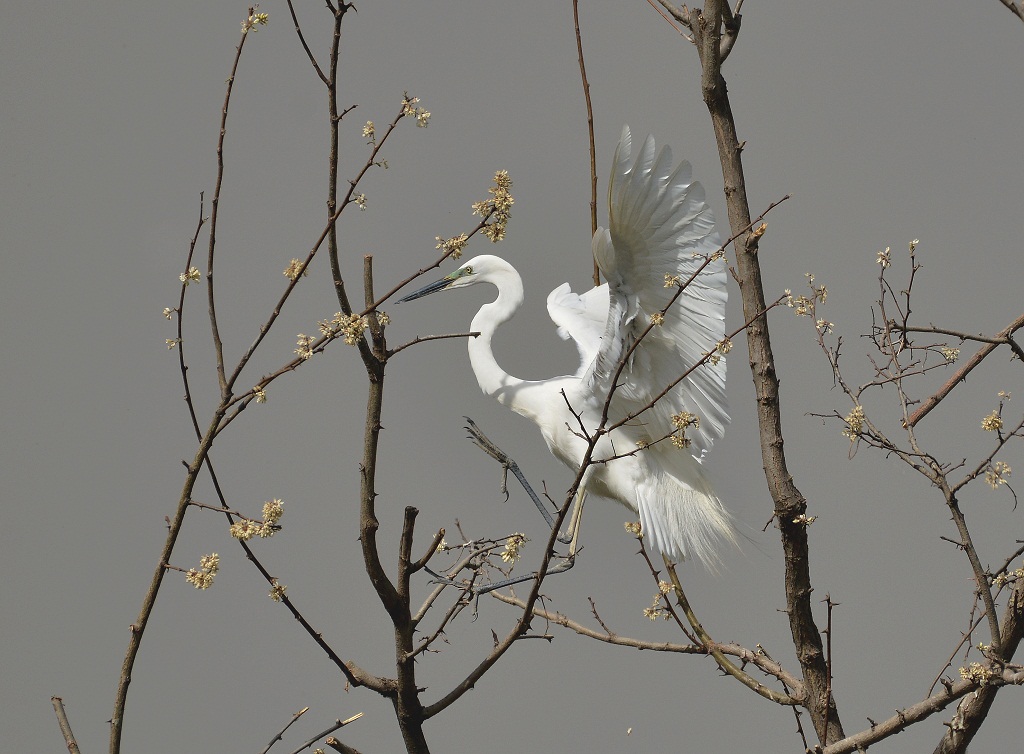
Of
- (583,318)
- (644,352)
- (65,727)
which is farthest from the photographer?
(583,318)

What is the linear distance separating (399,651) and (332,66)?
0.85 metres

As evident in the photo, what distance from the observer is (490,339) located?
2.36 meters

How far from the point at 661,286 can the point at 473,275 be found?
26.0 inches

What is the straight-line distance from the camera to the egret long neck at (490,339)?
228 cm

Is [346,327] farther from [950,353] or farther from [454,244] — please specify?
[950,353]

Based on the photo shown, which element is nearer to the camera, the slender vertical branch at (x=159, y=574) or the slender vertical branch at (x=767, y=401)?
the slender vertical branch at (x=159, y=574)

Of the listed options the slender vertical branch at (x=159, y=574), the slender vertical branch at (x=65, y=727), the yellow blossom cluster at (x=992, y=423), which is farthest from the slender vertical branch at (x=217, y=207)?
the yellow blossom cluster at (x=992, y=423)

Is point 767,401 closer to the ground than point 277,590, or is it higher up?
higher up

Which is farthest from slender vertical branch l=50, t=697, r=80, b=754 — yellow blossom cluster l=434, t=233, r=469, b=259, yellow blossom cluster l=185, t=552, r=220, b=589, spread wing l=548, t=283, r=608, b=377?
spread wing l=548, t=283, r=608, b=377

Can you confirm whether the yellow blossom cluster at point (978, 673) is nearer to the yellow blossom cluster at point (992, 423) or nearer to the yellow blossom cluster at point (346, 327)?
the yellow blossom cluster at point (992, 423)

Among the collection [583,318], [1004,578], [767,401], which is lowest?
[1004,578]

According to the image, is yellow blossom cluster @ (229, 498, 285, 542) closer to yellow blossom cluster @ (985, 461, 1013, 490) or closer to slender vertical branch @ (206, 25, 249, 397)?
slender vertical branch @ (206, 25, 249, 397)

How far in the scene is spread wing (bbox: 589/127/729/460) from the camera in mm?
1663

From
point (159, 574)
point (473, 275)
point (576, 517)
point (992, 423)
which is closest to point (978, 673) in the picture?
point (992, 423)
